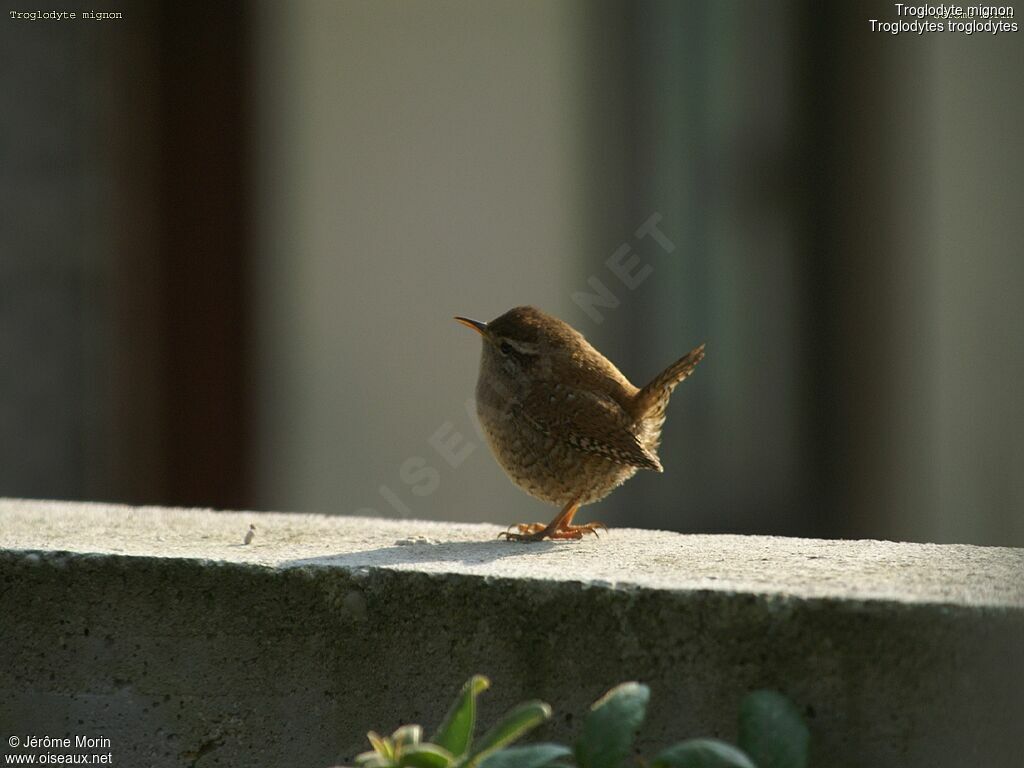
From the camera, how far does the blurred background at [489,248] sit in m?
5.60

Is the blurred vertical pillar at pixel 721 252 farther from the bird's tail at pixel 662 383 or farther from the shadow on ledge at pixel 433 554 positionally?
the shadow on ledge at pixel 433 554

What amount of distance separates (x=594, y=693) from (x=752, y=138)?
15.1 feet

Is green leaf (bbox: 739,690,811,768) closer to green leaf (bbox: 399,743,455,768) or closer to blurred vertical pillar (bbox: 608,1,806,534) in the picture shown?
green leaf (bbox: 399,743,455,768)

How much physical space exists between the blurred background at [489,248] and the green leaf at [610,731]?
4.03 meters

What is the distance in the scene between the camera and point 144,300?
260 inches

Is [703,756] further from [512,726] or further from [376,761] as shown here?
[376,761]

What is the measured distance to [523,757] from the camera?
153cm

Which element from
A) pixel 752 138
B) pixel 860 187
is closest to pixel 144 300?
pixel 752 138

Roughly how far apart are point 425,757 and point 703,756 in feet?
1.04

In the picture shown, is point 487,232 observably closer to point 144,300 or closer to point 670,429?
point 670,429

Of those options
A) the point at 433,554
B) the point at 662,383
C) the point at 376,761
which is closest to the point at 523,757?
the point at 376,761

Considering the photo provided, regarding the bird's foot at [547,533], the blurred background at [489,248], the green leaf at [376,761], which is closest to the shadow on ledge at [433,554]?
the bird's foot at [547,533]

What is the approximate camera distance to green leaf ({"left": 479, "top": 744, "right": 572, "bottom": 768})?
4.98 feet

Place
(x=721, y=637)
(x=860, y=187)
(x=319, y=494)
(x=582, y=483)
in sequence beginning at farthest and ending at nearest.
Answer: (x=319, y=494)
(x=860, y=187)
(x=582, y=483)
(x=721, y=637)
